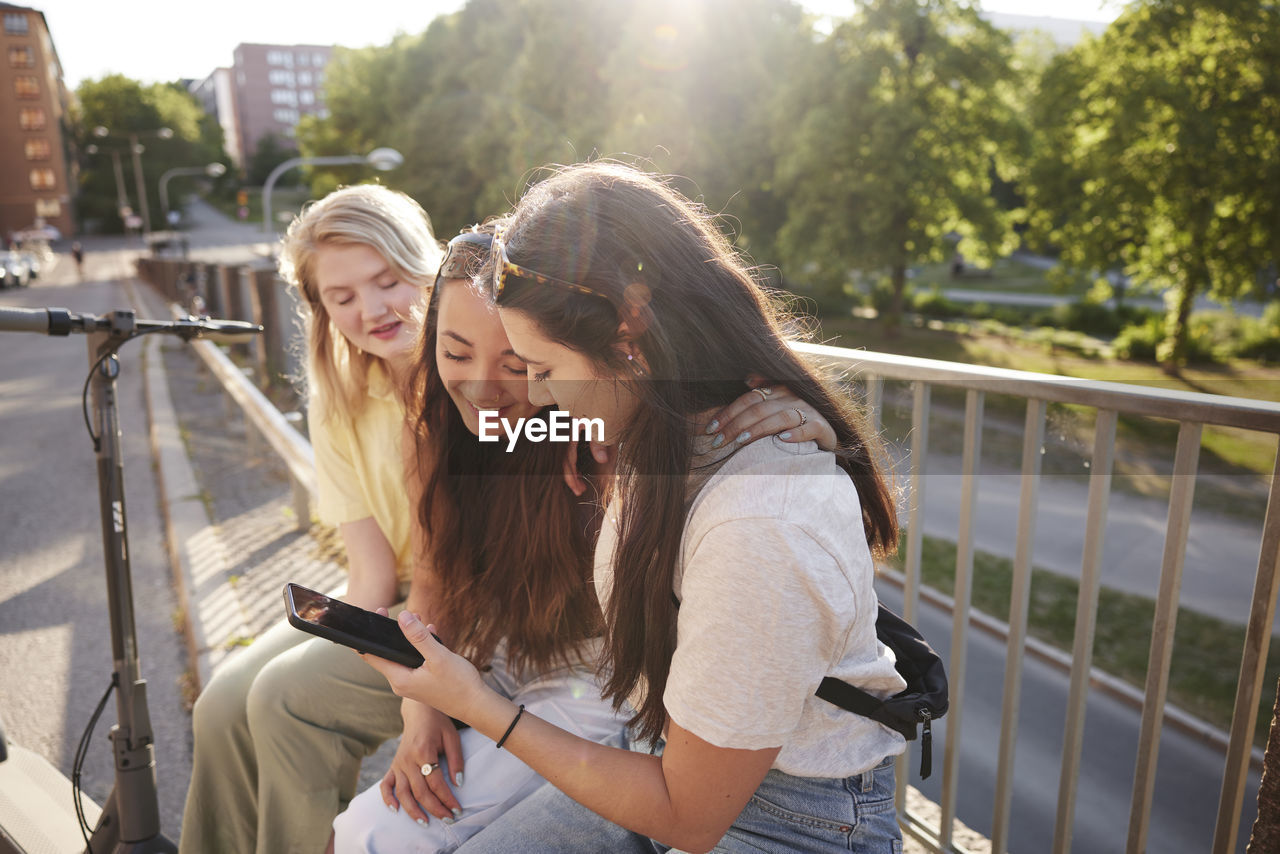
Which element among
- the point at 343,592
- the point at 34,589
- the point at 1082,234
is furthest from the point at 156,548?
the point at 1082,234

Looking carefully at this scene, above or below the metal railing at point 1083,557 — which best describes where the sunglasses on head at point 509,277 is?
above

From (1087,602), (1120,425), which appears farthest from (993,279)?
(1087,602)

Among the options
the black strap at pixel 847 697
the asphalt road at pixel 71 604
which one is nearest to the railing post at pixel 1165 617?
the black strap at pixel 847 697

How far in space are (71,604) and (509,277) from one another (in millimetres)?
4451

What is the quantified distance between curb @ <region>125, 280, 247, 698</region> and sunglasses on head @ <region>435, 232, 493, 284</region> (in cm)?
244

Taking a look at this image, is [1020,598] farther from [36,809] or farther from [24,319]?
[36,809]

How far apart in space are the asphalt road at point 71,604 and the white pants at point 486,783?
153cm

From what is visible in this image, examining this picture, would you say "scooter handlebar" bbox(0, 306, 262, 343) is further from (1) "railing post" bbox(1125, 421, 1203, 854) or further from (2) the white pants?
(1) "railing post" bbox(1125, 421, 1203, 854)

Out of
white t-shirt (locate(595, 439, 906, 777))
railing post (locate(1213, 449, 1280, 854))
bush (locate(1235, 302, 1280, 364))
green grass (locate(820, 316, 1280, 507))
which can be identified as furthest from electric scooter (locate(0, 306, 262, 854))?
bush (locate(1235, 302, 1280, 364))

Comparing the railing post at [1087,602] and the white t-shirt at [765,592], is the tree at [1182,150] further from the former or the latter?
the white t-shirt at [765,592]

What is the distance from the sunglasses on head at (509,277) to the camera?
1.26 metres

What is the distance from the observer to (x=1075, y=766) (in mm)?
1918

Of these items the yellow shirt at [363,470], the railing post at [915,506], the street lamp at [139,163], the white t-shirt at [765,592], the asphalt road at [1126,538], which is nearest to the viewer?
the white t-shirt at [765,592]

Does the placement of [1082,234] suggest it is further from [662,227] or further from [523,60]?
[662,227]
